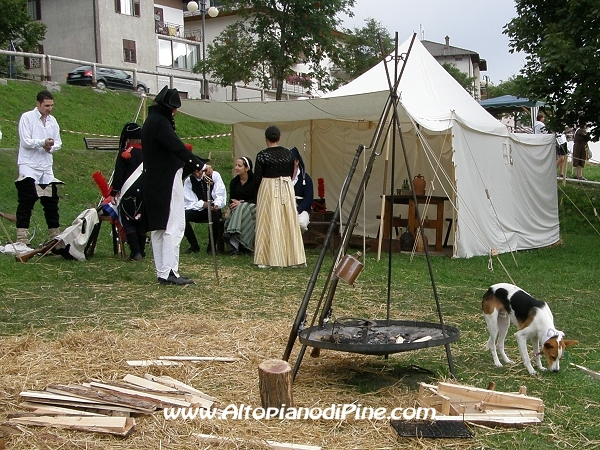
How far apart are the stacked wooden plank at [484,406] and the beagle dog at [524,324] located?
2.44 ft

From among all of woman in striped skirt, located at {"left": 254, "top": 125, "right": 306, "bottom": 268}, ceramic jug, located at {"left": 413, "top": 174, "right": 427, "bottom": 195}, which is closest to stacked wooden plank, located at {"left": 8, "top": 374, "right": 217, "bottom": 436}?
woman in striped skirt, located at {"left": 254, "top": 125, "right": 306, "bottom": 268}

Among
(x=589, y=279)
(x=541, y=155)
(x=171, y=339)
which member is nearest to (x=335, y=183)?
(x=541, y=155)

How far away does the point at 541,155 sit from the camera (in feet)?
37.6

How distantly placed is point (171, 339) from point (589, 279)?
5202mm

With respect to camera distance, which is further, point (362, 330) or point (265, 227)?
point (265, 227)

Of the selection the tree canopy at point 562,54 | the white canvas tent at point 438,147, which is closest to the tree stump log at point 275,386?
the white canvas tent at point 438,147

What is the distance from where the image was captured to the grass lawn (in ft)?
10.3

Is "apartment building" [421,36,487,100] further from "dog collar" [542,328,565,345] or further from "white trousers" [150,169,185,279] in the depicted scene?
"dog collar" [542,328,565,345]

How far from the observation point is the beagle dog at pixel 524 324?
412 cm

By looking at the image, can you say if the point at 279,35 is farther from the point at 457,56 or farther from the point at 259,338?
the point at 457,56

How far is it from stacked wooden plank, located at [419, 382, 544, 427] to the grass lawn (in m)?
0.07

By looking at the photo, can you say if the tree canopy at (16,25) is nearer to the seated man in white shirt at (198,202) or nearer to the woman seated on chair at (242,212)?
the seated man in white shirt at (198,202)

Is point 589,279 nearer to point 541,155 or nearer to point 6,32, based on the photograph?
point 541,155

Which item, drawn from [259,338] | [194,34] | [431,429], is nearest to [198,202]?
[259,338]
